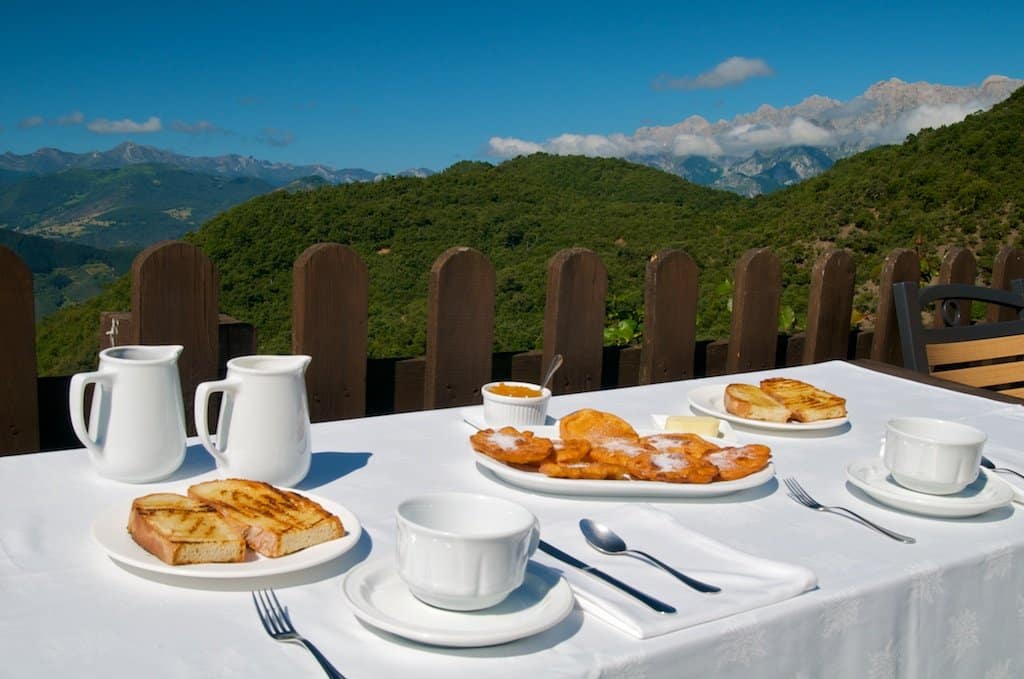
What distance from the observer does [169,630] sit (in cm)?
85

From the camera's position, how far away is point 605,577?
0.97m

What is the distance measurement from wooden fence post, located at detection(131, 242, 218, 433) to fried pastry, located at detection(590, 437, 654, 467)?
1043mm

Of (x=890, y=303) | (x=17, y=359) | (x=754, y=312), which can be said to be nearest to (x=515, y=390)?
(x=17, y=359)

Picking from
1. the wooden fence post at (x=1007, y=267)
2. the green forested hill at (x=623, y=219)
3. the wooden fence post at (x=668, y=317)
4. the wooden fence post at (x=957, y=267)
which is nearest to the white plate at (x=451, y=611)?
the wooden fence post at (x=668, y=317)

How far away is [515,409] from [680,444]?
317 mm

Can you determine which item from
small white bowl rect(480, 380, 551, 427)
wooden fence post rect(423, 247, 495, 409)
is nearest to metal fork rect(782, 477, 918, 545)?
small white bowl rect(480, 380, 551, 427)

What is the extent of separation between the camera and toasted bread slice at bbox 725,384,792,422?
5.60 ft

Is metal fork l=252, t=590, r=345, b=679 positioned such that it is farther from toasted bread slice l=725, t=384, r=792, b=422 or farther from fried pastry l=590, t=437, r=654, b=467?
toasted bread slice l=725, t=384, r=792, b=422

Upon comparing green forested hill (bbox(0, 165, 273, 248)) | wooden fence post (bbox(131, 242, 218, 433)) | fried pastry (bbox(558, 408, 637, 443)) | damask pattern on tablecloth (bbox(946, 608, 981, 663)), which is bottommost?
damask pattern on tablecloth (bbox(946, 608, 981, 663))

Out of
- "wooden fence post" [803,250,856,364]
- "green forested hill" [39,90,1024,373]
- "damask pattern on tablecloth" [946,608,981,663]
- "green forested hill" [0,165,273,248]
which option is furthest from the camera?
"green forested hill" [0,165,273,248]

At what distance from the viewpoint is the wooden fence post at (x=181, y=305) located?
1911 mm

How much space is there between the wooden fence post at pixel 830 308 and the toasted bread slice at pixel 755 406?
54.7 inches

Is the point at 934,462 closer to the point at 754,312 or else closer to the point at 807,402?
the point at 807,402

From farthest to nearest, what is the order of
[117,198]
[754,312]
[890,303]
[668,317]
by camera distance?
[117,198] → [890,303] → [754,312] → [668,317]
